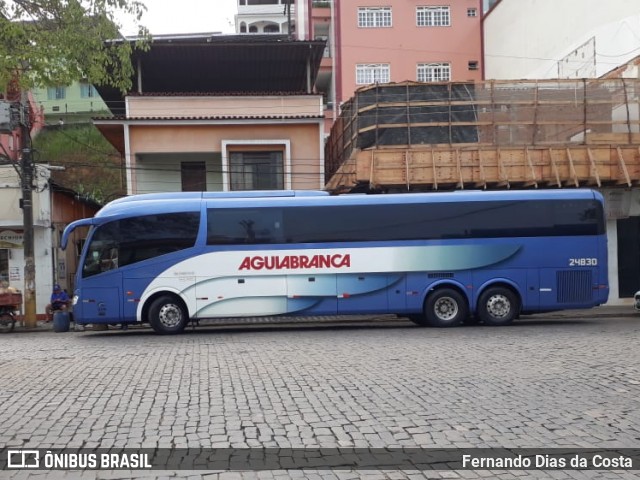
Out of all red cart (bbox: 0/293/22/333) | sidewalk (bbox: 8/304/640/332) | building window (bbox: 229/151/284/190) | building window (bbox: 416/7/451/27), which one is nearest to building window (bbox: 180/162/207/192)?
building window (bbox: 229/151/284/190)

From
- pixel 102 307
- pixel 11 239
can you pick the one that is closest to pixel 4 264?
pixel 11 239

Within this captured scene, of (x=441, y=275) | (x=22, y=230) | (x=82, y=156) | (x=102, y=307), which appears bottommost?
(x=102, y=307)

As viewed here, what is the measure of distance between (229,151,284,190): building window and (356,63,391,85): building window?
70.8 feet

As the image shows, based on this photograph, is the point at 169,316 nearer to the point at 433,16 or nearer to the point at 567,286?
the point at 567,286

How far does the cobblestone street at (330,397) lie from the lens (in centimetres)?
602

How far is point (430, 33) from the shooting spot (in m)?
45.1

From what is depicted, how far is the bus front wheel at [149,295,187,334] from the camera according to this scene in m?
16.4

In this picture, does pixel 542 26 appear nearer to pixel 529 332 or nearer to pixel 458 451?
pixel 529 332

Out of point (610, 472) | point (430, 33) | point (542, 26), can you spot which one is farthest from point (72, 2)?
point (430, 33)

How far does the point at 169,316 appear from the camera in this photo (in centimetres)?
1652

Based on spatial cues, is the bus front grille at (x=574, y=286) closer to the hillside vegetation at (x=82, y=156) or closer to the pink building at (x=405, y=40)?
the pink building at (x=405, y=40)

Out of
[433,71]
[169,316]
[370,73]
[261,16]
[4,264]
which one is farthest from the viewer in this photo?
[261,16]

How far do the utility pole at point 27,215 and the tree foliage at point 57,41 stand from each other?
12.1 m

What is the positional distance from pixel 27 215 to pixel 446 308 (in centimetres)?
1275
